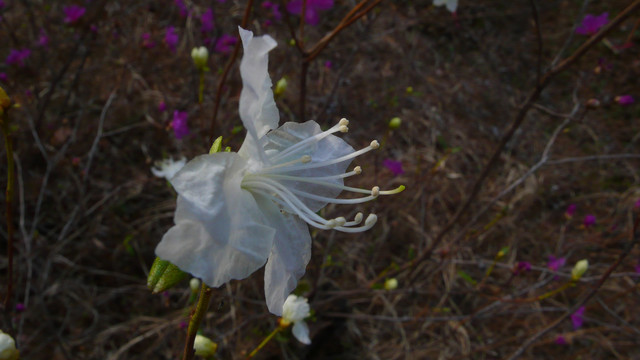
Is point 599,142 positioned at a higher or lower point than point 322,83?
lower

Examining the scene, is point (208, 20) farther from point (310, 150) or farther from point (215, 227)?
point (215, 227)

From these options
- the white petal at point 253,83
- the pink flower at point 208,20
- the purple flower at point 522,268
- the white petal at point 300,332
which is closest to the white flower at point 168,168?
the pink flower at point 208,20

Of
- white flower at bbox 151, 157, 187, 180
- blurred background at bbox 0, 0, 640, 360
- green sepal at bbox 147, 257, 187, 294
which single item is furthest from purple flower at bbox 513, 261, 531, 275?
green sepal at bbox 147, 257, 187, 294

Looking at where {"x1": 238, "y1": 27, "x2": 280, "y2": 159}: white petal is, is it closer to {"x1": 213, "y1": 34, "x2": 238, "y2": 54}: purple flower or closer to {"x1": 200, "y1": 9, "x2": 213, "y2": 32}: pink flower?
{"x1": 213, "y1": 34, "x2": 238, "y2": 54}: purple flower

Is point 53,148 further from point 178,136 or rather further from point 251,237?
point 251,237

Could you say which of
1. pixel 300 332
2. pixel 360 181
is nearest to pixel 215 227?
pixel 300 332

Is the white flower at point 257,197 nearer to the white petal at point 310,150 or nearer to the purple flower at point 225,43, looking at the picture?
the white petal at point 310,150

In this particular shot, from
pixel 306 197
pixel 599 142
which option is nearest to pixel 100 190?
pixel 306 197
